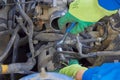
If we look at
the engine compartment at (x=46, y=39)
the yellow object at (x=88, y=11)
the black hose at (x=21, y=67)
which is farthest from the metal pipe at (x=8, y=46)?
the yellow object at (x=88, y=11)

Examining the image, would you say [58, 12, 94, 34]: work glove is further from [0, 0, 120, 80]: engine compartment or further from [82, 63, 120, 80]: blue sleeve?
[82, 63, 120, 80]: blue sleeve

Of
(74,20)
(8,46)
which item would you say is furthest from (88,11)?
(8,46)

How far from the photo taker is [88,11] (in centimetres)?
150

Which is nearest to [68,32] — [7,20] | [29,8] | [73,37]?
[73,37]

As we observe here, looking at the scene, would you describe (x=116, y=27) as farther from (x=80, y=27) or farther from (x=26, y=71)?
(x=26, y=71)

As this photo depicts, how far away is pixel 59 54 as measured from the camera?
1.64 meters

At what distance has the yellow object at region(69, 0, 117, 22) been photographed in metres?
1.49

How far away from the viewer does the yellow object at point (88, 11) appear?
1489 mm

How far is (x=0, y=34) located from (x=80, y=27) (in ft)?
1.78

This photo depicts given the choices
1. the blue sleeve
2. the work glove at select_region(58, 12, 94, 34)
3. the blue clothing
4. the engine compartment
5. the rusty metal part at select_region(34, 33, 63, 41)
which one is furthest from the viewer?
the rusty metal part at select_region(34, 33, 63, 41)

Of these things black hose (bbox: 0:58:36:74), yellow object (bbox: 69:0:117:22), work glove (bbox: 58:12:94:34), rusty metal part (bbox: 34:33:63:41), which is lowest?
black hose (bbox: 0:58:36:74)

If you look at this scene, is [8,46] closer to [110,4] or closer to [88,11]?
[88,11]

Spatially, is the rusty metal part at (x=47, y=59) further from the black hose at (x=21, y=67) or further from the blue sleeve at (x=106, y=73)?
the blue sleeve at (x=106, y=73)

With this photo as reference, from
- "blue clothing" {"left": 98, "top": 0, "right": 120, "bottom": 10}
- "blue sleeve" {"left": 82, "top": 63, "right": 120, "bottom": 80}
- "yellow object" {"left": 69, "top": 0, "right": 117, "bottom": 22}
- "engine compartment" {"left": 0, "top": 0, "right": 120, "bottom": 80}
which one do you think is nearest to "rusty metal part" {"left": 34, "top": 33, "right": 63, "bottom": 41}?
"engine compartment" {"left": 0, "top": 0, "right": 120, "bottom": 80}
